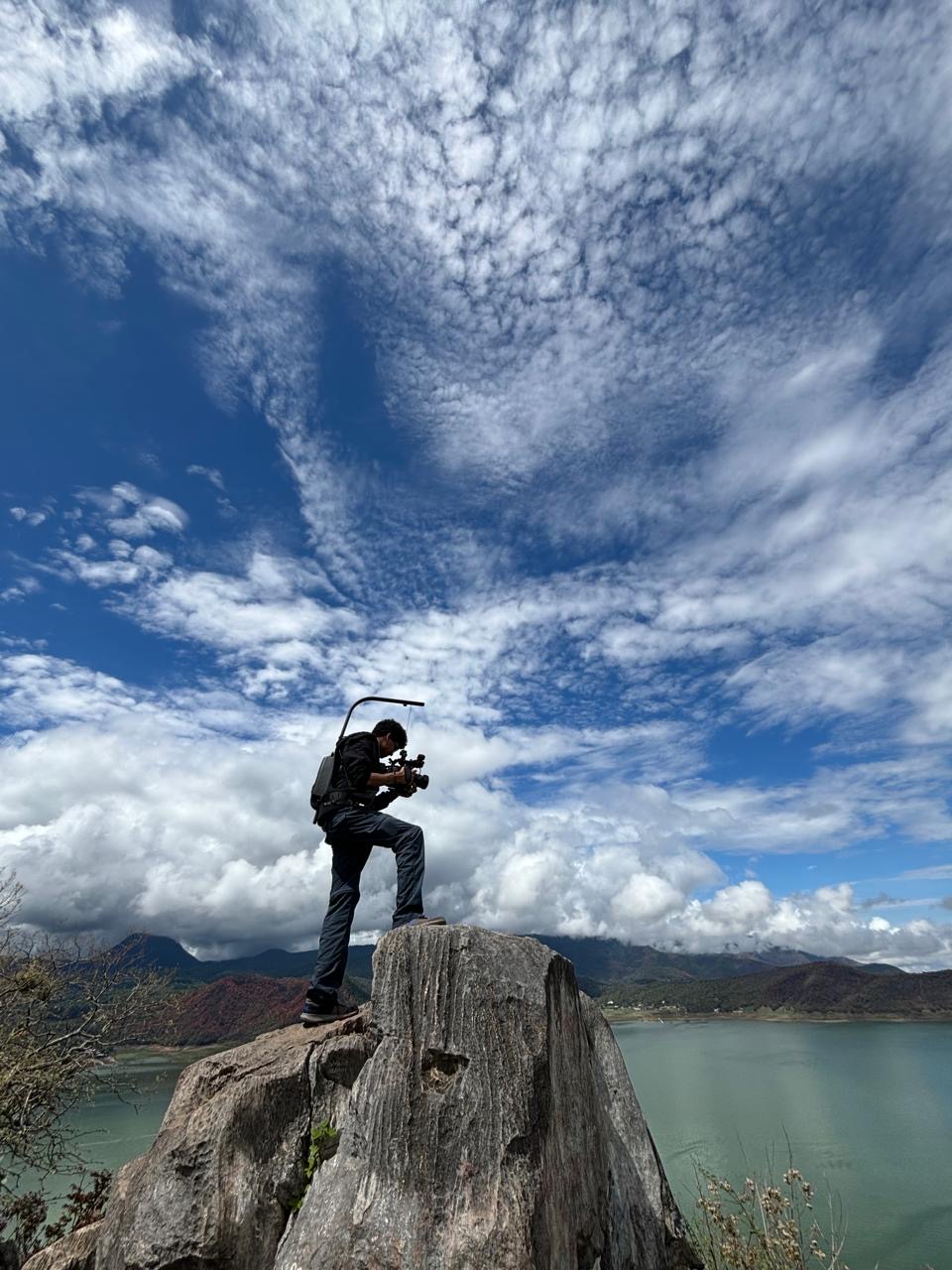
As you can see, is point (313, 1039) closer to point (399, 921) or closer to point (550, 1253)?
point (399, 921)

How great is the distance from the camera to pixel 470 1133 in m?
5.85

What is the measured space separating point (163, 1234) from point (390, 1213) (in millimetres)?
2640

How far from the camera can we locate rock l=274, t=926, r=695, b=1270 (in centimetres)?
540

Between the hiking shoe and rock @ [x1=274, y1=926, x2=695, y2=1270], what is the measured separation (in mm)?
1572

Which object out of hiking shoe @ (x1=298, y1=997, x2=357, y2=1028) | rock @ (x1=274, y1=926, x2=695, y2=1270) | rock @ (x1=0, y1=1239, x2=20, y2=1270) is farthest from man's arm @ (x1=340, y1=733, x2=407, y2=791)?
rock @ (x1=0, y1=1239, x2=20, y2=1270)

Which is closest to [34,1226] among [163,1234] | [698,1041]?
[163,1234]

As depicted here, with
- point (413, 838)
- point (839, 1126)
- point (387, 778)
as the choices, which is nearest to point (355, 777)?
point (387, 778)

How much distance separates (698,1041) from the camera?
15488 cm

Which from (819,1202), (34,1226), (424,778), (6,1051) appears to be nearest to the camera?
(424,778)

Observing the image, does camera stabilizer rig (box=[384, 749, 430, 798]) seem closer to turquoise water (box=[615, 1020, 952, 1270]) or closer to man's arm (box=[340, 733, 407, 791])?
man's arm (box=[340, 733, 407, 791])

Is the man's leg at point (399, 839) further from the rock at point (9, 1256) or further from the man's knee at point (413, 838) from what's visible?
the rock at point (9, 1256)

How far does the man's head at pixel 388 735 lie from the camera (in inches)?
348

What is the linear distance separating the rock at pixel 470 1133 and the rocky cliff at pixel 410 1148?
0.04 feet

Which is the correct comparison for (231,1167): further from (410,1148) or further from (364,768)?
(364,768)
